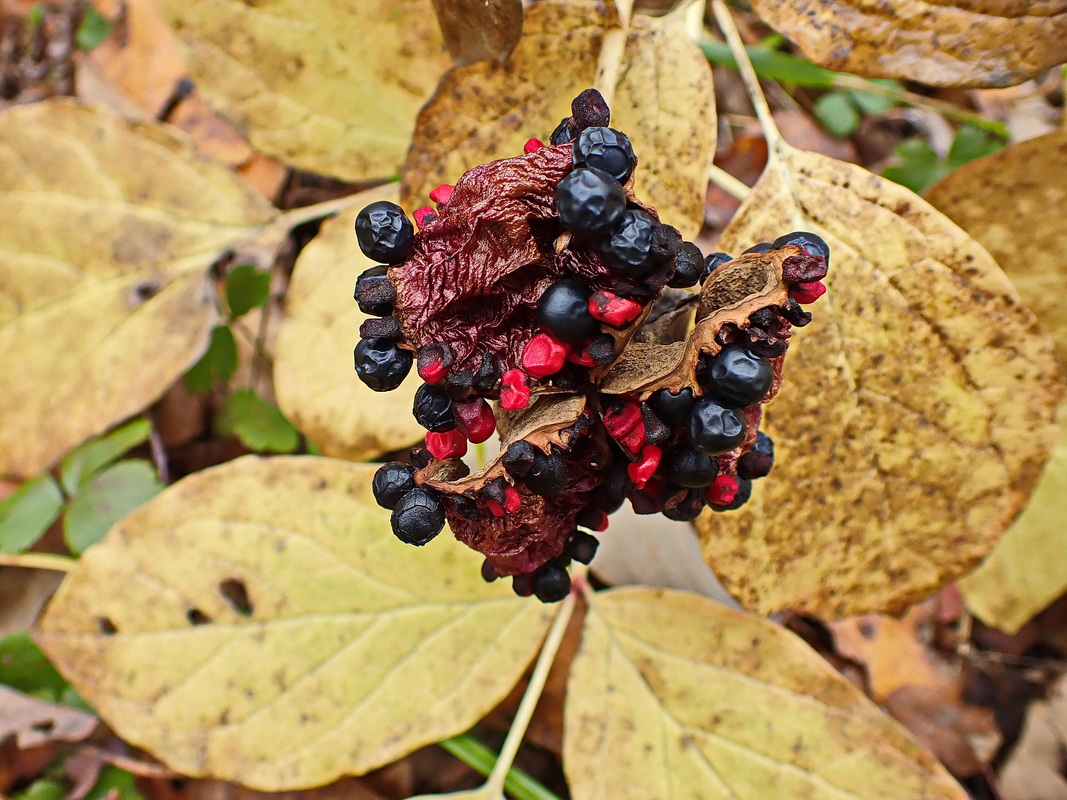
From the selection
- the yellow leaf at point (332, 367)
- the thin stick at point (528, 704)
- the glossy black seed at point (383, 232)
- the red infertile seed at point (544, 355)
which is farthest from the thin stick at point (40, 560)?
the red infertile seed at point (544, 355)

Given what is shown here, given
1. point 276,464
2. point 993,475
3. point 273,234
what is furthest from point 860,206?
point 273,234

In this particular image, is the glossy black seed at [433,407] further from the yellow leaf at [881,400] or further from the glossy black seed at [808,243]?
the yellow leaf at [881,400]

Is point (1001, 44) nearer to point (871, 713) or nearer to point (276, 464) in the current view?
point (871, 713)

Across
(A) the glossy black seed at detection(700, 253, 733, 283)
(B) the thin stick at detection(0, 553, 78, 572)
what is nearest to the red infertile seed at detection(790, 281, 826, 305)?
(A) the glossy black seed at detection(700, 253, 733, 283)

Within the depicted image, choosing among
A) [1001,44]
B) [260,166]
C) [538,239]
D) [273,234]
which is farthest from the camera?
[260,166]

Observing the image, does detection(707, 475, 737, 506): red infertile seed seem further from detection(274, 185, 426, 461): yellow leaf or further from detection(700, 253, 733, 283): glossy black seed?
detection(274, 185, 426, 461): yellow leaf

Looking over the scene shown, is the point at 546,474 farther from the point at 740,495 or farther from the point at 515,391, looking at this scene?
the point at 740,495
